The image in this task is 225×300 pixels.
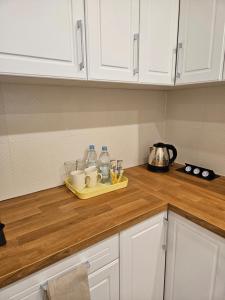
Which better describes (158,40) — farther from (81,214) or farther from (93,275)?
(93,275)

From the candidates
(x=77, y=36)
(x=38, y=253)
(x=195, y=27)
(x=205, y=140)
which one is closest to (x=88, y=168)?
(x=38, y=253)

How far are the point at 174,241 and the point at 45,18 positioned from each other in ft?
3.88

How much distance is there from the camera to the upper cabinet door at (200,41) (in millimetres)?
991

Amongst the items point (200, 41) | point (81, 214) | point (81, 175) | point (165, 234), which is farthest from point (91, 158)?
point (200, 41)

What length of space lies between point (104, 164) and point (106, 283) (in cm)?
66

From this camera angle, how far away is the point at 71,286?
0.73 metres

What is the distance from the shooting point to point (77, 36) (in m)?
0.86

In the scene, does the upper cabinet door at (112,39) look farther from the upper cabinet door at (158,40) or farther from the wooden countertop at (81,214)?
the wooden countertop at (81,214)

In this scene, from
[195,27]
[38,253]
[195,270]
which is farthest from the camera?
[195,27]

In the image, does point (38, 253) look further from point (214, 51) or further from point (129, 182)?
point (214, 51)

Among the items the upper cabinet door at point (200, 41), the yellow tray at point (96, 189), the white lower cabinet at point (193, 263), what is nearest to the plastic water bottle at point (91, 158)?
the yellow tray at point (96, 189)

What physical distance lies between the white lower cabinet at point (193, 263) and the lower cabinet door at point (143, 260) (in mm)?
54

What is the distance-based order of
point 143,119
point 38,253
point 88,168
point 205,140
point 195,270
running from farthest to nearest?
point 143,119 → point 205,140 → point 88,168 → point 195,270 → point 38,253

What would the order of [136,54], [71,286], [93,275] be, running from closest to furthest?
[71,286]
[93,275]
[136,54]
